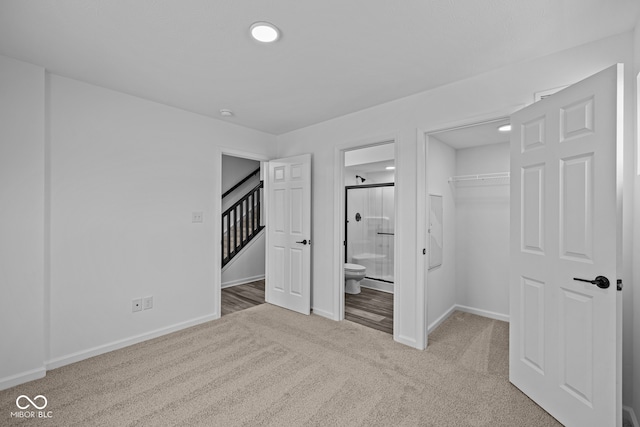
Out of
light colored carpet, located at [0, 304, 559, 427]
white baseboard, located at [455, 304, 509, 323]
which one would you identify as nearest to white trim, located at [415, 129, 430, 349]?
light colored carpet, located at [0, 304, 559, 427]

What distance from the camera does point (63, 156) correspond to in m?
2.47

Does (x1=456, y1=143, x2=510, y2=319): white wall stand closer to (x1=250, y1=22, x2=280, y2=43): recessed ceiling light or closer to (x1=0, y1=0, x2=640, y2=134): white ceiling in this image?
(x1=0, y1=0, x2=640, y2=134): white ceiling

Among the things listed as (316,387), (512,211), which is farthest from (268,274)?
(512,211)

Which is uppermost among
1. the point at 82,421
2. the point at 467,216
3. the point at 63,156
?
the point at 63,156

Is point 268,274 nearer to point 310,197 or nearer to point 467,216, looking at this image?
point 310,197

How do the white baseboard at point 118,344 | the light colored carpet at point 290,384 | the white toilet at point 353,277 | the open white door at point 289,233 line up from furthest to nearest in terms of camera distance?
1. the white toilet at point 353,277
2. the open white door at point 289,233
3. the white baseboard at point 118,344
4. the light colored carpet at point 290,384

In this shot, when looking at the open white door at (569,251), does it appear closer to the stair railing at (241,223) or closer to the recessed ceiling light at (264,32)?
the recessed ceiling light at (264,32)

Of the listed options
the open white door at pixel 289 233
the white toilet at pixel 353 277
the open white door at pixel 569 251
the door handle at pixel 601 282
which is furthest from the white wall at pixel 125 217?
the door handle at pixel 601 282

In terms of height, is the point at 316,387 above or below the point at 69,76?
below

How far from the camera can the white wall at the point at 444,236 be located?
322 cm

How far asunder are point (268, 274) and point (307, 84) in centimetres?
265

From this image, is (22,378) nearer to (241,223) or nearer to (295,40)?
(295,40)

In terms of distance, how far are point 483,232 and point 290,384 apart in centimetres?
298

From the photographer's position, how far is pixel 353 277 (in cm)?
449
